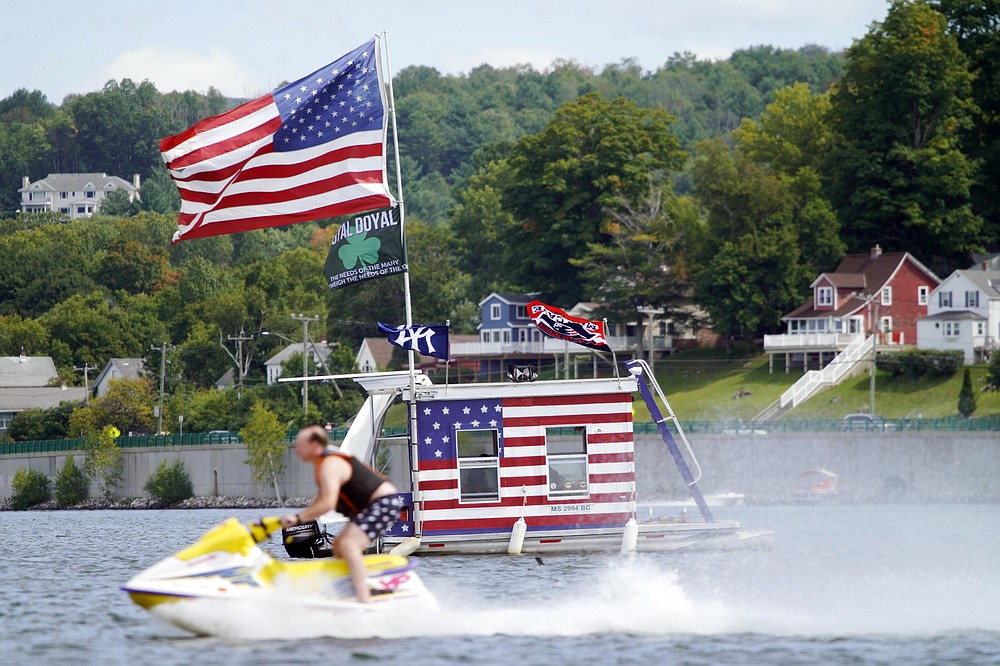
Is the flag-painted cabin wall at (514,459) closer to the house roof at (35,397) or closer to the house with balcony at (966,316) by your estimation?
the house with balcony at (966,316)

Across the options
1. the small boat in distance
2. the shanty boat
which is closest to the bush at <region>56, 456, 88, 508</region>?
the small boat in distance

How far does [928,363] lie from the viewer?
312 ft

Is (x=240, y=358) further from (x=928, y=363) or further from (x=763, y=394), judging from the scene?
(x=928, y=363)

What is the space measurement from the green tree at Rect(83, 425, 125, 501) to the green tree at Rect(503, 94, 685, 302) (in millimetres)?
41569

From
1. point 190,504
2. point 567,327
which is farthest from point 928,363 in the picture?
point 567,327

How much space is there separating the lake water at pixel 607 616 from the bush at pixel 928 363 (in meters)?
58.1

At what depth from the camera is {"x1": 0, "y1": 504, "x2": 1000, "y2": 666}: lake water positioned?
66.2 feet

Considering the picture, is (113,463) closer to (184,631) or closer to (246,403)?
(246,403)

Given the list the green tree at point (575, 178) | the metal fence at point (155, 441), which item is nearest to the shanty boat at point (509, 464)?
the metal fence at point (155, 441)

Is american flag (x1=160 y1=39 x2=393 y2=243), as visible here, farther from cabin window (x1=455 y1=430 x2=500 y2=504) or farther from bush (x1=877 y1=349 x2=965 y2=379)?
bush (x1=877 y1=349 x2=965 y2=379)

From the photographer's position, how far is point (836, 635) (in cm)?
2181

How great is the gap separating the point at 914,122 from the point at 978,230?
28.3ft

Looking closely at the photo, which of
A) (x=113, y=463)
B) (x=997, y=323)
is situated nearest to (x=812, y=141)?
(x=997, y=323)

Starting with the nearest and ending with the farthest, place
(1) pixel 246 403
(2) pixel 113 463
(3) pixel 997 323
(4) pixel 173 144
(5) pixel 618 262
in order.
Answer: (4) pixel 173 144 → (2) pixel 113 463 → (3) pixel 997 323 → (1) pixel 246 403 → (5) pixel 618 262
